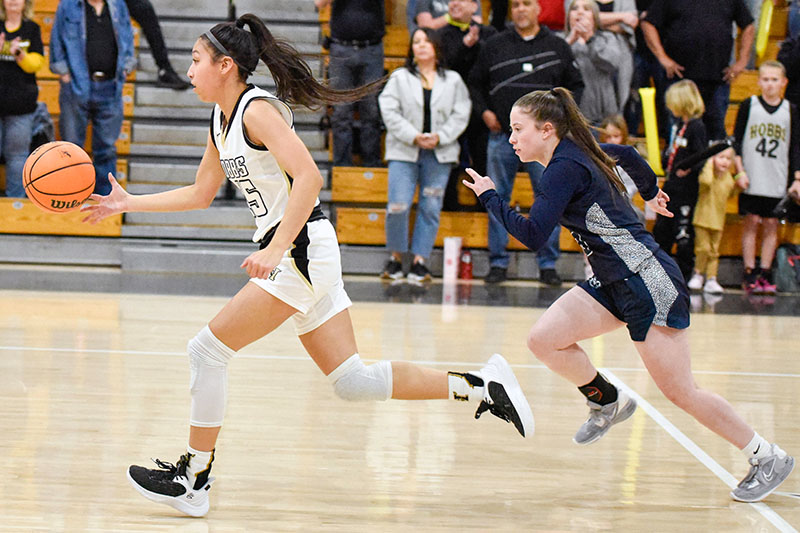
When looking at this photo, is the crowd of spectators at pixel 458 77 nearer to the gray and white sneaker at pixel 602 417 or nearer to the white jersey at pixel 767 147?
the white jersey at pixel 767 147

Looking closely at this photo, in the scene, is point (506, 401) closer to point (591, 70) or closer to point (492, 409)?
point (492, 409)

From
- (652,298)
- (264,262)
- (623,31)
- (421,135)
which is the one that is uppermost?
(623,31)

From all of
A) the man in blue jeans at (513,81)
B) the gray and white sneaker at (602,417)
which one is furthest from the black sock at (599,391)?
the man in blue jeans at (513,81)

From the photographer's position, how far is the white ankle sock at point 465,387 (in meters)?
3.52

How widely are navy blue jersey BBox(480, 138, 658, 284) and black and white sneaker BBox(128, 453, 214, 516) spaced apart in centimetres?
136

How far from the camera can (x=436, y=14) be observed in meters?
9.32

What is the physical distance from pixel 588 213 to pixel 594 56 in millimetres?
5861

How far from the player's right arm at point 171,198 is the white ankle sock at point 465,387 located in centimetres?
109

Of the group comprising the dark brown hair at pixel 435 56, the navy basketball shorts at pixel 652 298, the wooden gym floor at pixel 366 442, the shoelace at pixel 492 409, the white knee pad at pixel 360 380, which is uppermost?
the dark brown hair at pixel 435 56

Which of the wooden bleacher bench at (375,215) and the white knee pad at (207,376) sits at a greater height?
the white knee pad at (207,376)

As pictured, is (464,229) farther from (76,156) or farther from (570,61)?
(76,156)

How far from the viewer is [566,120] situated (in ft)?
11.6

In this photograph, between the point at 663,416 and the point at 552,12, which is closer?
the point at 663,416

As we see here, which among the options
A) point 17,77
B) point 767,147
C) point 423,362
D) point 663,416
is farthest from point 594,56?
point 17,77
